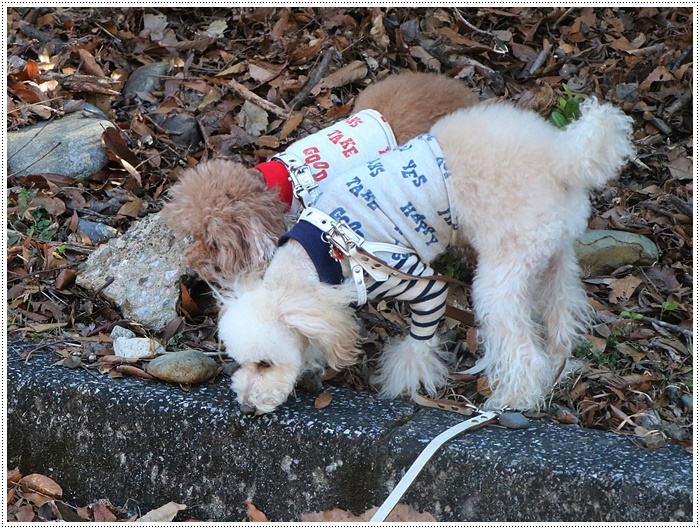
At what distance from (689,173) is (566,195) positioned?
1590mm

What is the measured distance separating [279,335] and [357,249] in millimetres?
453

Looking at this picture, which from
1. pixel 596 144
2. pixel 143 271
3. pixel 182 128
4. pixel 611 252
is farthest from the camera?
pixel 182 128

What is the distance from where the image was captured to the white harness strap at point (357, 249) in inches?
115

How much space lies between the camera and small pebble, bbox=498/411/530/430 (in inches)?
109

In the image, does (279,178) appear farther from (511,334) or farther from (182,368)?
(511,334)

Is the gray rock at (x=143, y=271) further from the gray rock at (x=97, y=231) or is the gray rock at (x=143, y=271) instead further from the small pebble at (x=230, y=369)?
the small pebble at (x=230, y=369)

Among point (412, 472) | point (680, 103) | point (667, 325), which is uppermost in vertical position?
point (680, 103)

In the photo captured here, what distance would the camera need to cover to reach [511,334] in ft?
9.86

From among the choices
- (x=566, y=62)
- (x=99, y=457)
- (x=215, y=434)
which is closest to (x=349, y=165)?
(x=215, y=434)

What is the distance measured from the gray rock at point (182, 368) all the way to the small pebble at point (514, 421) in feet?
3.84

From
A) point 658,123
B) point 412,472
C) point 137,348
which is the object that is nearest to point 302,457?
point 412,472

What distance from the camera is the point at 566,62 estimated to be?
4852mm

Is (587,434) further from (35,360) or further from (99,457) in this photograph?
(35,360)

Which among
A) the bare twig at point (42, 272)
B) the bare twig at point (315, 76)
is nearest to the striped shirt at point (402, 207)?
the bare twig at point (42, 272)
